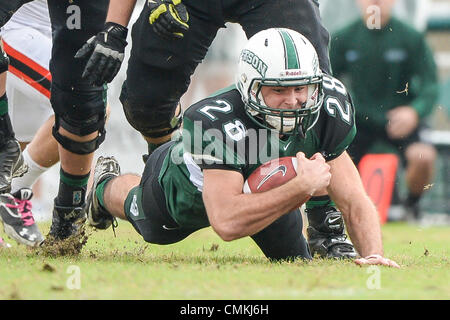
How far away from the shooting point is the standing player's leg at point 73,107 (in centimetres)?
513

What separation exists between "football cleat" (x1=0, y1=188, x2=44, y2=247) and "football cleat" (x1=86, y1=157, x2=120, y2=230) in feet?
1.16

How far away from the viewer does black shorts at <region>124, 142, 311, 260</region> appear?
15.3ft

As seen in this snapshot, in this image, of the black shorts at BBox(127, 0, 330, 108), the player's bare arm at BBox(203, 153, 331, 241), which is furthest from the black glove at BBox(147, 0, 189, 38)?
the player's bare arm at BBox(203, 153, 331, 241)

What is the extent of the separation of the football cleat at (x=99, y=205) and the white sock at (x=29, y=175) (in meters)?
0.54

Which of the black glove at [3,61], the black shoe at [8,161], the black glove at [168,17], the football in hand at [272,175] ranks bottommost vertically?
the black shoe at [8,161]

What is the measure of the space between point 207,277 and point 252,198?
44cm

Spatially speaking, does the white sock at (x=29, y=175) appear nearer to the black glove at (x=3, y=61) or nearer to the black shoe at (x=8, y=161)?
the black shoe at (x=8, y=161)

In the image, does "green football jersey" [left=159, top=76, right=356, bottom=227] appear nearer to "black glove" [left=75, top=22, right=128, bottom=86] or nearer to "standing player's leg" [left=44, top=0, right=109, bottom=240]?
"black glove" [left=75, top=22, right=128, bottom=86]

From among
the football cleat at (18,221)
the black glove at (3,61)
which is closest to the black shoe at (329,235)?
the football cleat at (18,221)

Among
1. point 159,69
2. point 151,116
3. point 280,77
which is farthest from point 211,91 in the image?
point 280,77

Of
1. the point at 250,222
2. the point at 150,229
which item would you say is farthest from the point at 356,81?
the point at 250,222

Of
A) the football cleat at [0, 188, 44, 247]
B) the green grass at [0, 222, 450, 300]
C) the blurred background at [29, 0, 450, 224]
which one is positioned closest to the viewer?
the green grass at [0, 222, 450, 300]
